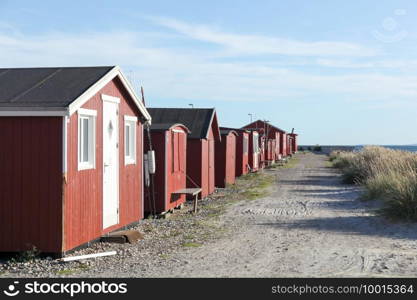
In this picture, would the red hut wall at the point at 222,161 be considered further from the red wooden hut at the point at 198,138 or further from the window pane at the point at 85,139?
the window pane at the point at 85,139

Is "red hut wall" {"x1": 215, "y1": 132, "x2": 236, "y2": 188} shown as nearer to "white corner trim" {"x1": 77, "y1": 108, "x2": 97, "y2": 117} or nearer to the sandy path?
the sandy path

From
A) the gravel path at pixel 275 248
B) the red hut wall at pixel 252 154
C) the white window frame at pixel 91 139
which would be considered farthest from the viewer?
the red hut wall at pixel 252 154

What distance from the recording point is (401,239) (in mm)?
11539

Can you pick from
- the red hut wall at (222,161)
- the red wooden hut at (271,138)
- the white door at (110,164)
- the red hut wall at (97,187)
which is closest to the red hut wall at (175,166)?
the red hut wall at (97,187)

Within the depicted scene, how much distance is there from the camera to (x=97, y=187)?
1087 centimetres

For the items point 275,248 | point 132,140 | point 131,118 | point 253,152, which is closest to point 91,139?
point 131,118

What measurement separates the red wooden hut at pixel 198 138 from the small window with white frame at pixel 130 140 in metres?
6.60

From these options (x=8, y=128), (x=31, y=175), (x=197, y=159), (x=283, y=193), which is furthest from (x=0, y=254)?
(x=283, y=193)

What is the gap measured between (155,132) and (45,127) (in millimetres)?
6399

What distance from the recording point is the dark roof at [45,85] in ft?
31.2

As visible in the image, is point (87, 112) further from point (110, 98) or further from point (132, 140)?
point (132, 140)

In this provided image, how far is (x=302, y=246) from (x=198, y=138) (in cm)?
1010

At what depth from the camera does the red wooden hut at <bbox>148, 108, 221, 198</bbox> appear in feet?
66.7

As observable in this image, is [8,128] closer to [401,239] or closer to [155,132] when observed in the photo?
[155,132]
